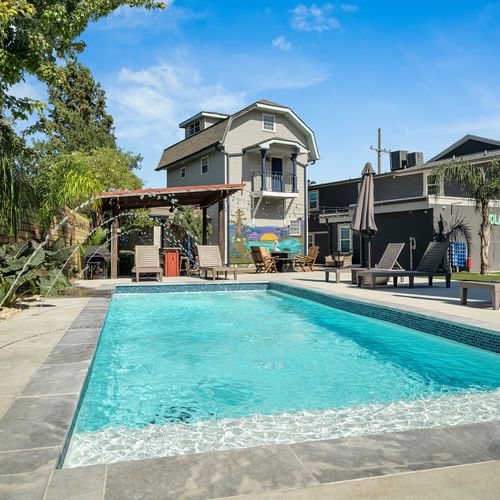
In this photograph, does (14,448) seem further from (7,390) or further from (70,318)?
(70,318)

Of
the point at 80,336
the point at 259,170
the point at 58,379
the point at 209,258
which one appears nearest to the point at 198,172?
the point at 259,170

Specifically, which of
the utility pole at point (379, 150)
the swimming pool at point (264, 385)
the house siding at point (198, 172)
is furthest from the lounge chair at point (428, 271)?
the utility pole at point (379, 150)

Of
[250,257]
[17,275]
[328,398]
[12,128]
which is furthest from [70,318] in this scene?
[250,257]

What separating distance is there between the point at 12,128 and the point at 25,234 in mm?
2335

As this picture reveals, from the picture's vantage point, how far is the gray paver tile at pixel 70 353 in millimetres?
3617

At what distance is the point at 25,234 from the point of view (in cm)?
930

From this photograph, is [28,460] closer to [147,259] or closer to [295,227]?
[147,259]

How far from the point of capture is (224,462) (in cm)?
194

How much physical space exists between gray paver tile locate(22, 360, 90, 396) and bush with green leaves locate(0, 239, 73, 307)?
371 centimetres

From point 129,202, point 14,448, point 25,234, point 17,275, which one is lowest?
point 14,448

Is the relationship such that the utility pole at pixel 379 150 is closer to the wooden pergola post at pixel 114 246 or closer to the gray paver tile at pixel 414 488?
the wooden pergola post at pixel 114 246

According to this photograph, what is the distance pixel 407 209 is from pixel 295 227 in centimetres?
608

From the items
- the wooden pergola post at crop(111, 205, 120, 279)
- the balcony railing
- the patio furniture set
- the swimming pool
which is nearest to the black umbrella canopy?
the patio furniture set

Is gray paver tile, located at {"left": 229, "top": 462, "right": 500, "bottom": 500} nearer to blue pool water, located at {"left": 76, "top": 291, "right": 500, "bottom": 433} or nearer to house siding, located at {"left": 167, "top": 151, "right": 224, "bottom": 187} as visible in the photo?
blue pool water, located at {"left": 76, "top": 291, "right": 500, "bottom": 433}
